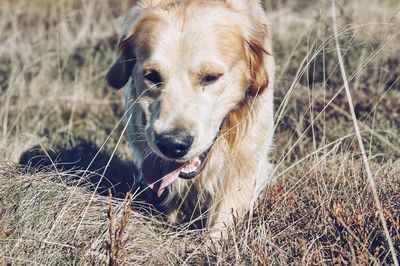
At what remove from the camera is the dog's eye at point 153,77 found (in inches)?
147

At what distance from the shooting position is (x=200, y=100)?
144 inches

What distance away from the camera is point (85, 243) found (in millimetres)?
3127

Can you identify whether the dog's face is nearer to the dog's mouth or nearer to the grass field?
the dog's mouth

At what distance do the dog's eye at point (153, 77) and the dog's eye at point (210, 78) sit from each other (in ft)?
0.75

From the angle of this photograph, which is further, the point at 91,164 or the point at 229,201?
the point at 91,164

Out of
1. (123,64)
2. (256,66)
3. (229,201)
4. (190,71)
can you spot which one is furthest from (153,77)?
(229,201)

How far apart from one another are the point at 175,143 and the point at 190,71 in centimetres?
46

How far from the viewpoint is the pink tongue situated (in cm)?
373

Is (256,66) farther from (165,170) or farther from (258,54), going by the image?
(165,170)

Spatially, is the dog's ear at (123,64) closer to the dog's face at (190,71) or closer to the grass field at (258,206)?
the dog's face at (190,71)

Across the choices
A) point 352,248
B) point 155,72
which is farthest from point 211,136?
point 352,248

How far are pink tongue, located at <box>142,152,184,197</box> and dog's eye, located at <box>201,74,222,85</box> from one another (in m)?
0.46

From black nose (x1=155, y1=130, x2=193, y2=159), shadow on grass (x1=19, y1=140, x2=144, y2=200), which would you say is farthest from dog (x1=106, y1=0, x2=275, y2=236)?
shadow on grass (x1=19, y1=140, x2=144, y2=200)

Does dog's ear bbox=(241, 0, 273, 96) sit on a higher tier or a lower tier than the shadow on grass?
higher
